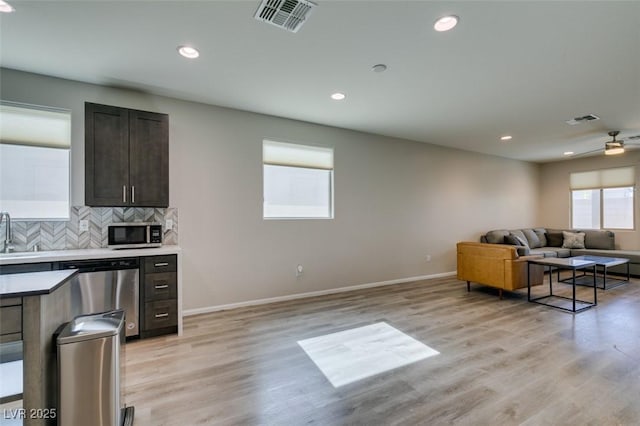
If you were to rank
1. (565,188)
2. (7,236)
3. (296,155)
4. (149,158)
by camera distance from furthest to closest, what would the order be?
(565,188)
(296,155)
(149,158)
(7,236)

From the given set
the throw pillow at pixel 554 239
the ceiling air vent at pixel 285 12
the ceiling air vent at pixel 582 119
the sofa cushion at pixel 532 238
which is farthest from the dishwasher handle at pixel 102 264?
the throw pillow at pixel 554 239

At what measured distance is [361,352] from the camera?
2699 millimetres

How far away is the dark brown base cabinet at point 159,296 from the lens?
9.84 feet

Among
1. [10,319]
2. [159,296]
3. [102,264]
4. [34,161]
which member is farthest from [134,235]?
[10,319]

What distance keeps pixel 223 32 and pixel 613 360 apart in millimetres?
4436

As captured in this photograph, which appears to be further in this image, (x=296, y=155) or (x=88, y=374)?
(x=296, y=155)

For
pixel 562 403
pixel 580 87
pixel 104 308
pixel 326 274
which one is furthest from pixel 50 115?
pixel 580 87

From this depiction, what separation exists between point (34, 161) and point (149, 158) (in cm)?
111

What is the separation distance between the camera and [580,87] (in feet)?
10.8

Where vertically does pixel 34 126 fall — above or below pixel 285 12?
below

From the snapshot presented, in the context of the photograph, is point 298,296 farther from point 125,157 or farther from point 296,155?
point 125,157

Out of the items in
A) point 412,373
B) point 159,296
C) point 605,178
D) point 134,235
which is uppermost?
point 605,178

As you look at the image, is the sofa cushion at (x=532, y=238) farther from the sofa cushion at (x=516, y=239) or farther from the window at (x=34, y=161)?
the window at (x=34, y=161)

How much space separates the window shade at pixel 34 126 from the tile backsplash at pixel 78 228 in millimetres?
776
